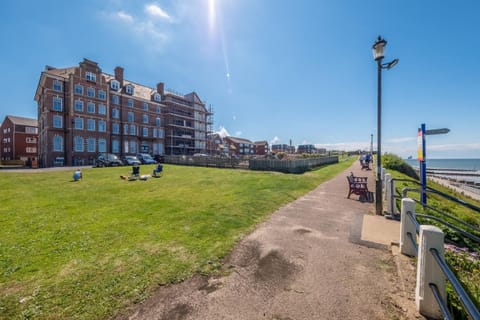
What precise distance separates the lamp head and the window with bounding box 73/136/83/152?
38866 mm

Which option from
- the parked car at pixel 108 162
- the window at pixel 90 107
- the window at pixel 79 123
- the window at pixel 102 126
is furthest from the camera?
the window at pixel 102 126

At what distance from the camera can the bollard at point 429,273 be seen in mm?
2238

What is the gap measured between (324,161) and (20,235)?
32.7 m

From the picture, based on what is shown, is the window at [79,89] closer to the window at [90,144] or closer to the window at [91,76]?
the window at [91,76]

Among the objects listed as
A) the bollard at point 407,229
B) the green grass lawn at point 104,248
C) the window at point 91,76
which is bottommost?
the green grass lawn at point 104,248

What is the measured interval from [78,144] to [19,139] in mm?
32123

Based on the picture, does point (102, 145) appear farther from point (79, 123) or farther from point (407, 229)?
point (407, 229)

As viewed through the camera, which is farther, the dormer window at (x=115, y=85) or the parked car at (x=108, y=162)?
the dormer window at (x=115, y=85)

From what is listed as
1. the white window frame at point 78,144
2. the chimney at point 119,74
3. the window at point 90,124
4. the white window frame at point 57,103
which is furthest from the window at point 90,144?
the chimney at point 119,74

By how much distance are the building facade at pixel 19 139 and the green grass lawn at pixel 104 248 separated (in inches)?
2297

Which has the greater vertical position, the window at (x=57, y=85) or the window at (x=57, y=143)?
the window at (x=57, y=85)

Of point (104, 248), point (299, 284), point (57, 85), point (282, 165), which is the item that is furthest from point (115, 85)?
point (299, 284)

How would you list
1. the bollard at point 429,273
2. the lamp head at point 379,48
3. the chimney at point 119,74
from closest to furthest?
1. the bollard at point 429,273
2. the lamp head at point 379,48
3. the chimney at point 119,74

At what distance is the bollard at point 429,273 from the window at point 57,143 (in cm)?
4024
